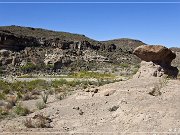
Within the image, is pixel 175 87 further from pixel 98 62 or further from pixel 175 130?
pixel 98 62

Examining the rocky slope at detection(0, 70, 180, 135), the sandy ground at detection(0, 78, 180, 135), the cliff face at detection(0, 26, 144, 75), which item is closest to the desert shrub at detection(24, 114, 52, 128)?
the rocky slope at detection(0, 70, 180, 135)

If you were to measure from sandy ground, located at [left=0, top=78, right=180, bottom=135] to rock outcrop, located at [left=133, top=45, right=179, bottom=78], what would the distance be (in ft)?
14.3

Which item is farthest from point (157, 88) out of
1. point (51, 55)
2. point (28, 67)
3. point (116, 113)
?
point (51, 55)

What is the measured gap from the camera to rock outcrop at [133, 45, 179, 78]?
74.1 feet

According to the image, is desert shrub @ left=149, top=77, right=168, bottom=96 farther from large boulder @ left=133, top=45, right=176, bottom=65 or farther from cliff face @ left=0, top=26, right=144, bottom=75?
cliff face @ left=0, top=26, right=144, bottom=75

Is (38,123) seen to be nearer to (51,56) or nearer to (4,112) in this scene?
(4,112)

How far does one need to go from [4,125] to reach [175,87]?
647 centimetres

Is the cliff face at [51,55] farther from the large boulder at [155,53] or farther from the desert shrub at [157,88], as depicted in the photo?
the desert shrub at [157,88]

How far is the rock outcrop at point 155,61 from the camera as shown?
22.6 metres

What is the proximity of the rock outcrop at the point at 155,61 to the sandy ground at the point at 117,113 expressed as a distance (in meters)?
Answer: 4.37

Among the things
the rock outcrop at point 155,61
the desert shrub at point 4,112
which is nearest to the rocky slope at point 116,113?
the desert shrub at point 4,112

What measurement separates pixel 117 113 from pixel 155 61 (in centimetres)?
988

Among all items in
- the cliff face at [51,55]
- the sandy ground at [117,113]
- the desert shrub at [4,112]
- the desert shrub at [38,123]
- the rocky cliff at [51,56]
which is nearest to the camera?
the sandy ground at [117,113]

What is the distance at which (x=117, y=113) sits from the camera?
14055 mm
